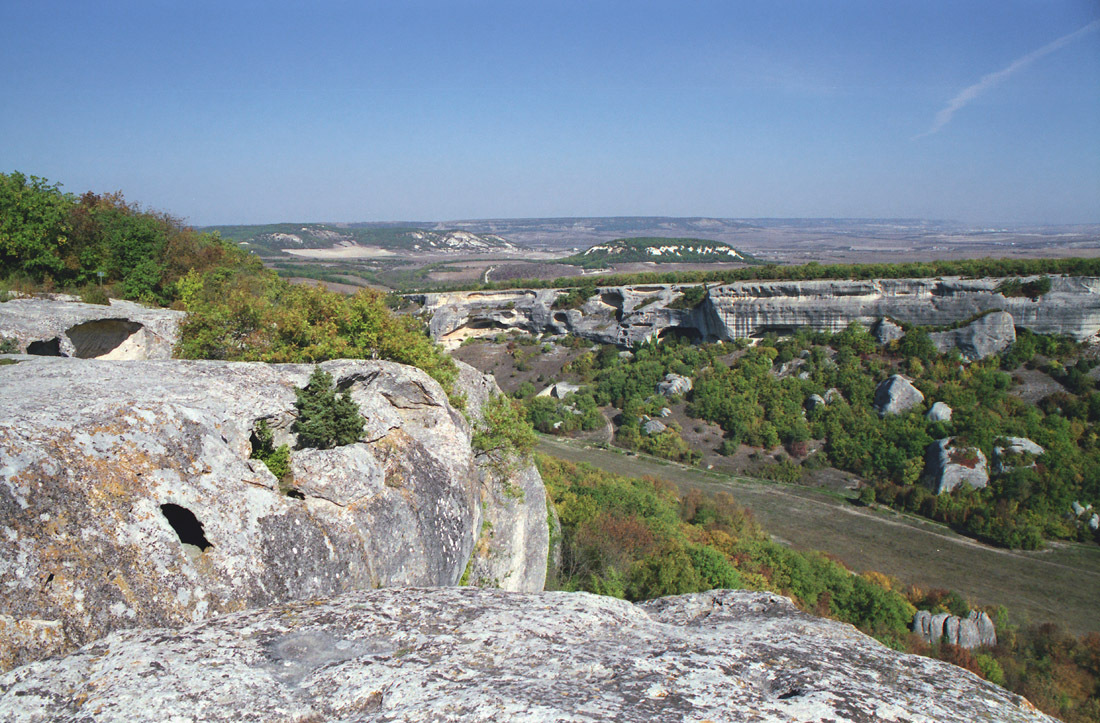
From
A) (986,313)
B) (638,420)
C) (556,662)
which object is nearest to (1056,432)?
(986,313)

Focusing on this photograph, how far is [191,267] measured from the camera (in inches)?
834

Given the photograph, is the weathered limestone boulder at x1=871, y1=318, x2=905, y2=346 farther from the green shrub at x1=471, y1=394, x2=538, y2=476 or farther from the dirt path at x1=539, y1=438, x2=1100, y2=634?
the green shrub at x1=471, y1=394, x2=538, y2=476

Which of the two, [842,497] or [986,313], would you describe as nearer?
[842,497]

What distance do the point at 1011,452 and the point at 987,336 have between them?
38.5 feet

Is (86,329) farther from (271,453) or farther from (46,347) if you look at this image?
(271,453)

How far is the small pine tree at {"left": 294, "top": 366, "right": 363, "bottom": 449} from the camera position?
30.5 ft

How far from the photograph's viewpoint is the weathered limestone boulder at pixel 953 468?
110 feet

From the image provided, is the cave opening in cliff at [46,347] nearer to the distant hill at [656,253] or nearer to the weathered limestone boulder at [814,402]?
the weathered limestone boulder at [814,402]

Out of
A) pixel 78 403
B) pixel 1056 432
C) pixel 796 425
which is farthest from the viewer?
pixel 796 425

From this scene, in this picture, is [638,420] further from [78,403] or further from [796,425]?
[78,403]

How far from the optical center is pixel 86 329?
523 inches

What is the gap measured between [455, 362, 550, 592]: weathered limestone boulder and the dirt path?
19.1 metres

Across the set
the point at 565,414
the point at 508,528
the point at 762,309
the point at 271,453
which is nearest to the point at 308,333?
the point at 271,453

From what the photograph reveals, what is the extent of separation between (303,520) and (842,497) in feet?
115
